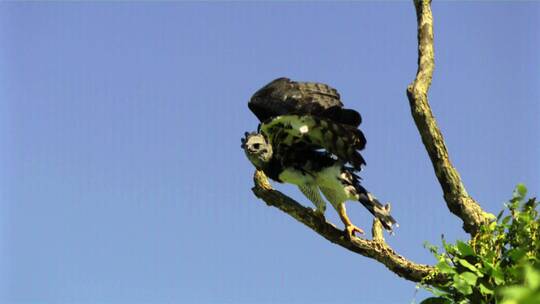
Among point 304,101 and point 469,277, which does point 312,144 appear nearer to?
point 304,101

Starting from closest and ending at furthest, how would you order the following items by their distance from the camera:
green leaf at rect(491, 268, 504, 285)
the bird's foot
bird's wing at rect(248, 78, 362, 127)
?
green leaf at rect(491, 268, 504, 285)
bird's wing at rect(248, 78, 362, 127)
the bird's foot

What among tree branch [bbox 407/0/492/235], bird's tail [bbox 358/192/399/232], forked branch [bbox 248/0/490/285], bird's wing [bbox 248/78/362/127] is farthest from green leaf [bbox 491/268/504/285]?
bird's tail [bbox 358/192/399/232]

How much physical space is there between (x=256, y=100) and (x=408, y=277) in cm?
275

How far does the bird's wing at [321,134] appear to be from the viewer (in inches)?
300

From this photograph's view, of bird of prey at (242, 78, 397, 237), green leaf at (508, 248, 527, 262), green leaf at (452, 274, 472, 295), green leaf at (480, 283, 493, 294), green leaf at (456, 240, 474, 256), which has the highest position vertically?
bird of prey at (242, 78, 397, 237)

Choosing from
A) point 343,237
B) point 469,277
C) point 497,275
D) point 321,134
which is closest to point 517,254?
point 497,275

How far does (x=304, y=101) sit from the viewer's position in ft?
25.8

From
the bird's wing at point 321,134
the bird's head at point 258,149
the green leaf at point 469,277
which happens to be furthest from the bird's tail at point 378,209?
the green leaf at point 469,277

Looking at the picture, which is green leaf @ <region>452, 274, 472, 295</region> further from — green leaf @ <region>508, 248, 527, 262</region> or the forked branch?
the forked branch

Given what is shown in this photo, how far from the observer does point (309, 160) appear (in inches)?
322

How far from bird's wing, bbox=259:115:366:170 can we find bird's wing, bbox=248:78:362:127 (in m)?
0.14

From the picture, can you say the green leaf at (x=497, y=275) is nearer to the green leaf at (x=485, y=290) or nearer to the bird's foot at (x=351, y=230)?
the green leaf at (x=485, y=290)

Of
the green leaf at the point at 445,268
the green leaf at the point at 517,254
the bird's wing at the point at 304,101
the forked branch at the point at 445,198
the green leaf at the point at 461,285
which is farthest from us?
the bird's wing at the point at 304,101

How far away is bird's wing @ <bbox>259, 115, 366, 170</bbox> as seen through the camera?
300 inches
